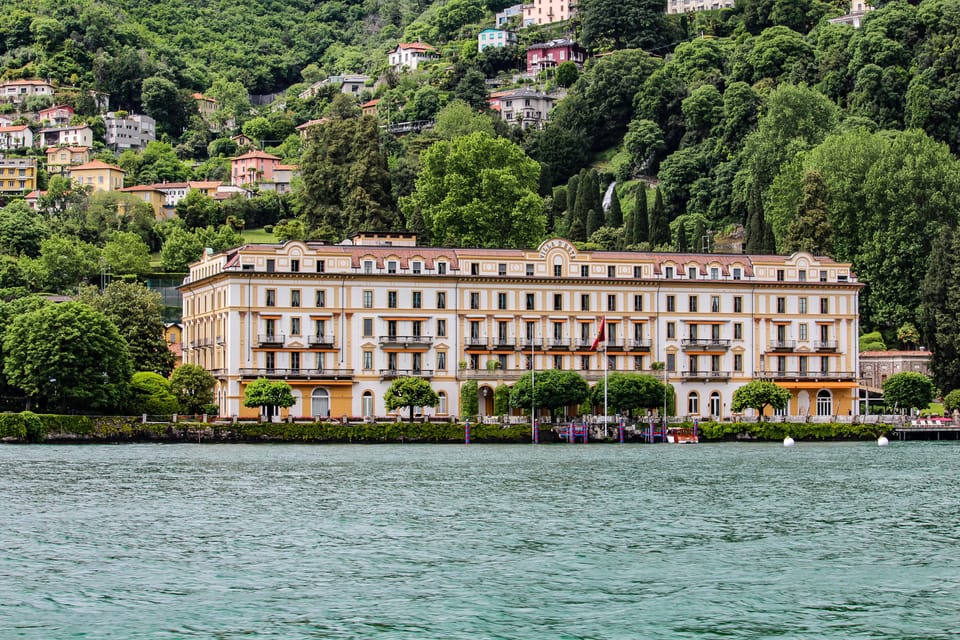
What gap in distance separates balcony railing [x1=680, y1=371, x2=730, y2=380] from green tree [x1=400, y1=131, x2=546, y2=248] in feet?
75.2

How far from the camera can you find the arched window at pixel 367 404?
349 ft

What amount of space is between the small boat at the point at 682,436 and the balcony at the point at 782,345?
571 inches

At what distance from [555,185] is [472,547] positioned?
141904 millimetres

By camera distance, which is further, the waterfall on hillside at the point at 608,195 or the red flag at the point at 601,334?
the waterfall on hillside at the point at 608,195

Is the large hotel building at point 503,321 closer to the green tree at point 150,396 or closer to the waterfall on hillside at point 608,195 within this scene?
the green tree at point 150,396

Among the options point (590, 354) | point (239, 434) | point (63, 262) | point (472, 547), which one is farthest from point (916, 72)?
point (472, 547)

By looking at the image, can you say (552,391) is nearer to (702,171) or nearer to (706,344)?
(706,344)

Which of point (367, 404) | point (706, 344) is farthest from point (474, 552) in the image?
point (706, 344)

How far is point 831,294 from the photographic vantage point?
11362cm

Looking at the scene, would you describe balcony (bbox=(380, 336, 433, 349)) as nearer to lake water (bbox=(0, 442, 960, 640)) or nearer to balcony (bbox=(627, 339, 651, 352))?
balcony (bbox=(627, 339, 651, 352))

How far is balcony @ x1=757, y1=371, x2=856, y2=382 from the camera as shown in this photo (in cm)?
11238

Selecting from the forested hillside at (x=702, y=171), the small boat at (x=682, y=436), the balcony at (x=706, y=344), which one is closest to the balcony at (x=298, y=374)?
the small boat at (x=682, y=436)

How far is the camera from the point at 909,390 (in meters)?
111

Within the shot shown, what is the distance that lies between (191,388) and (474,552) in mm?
60796
